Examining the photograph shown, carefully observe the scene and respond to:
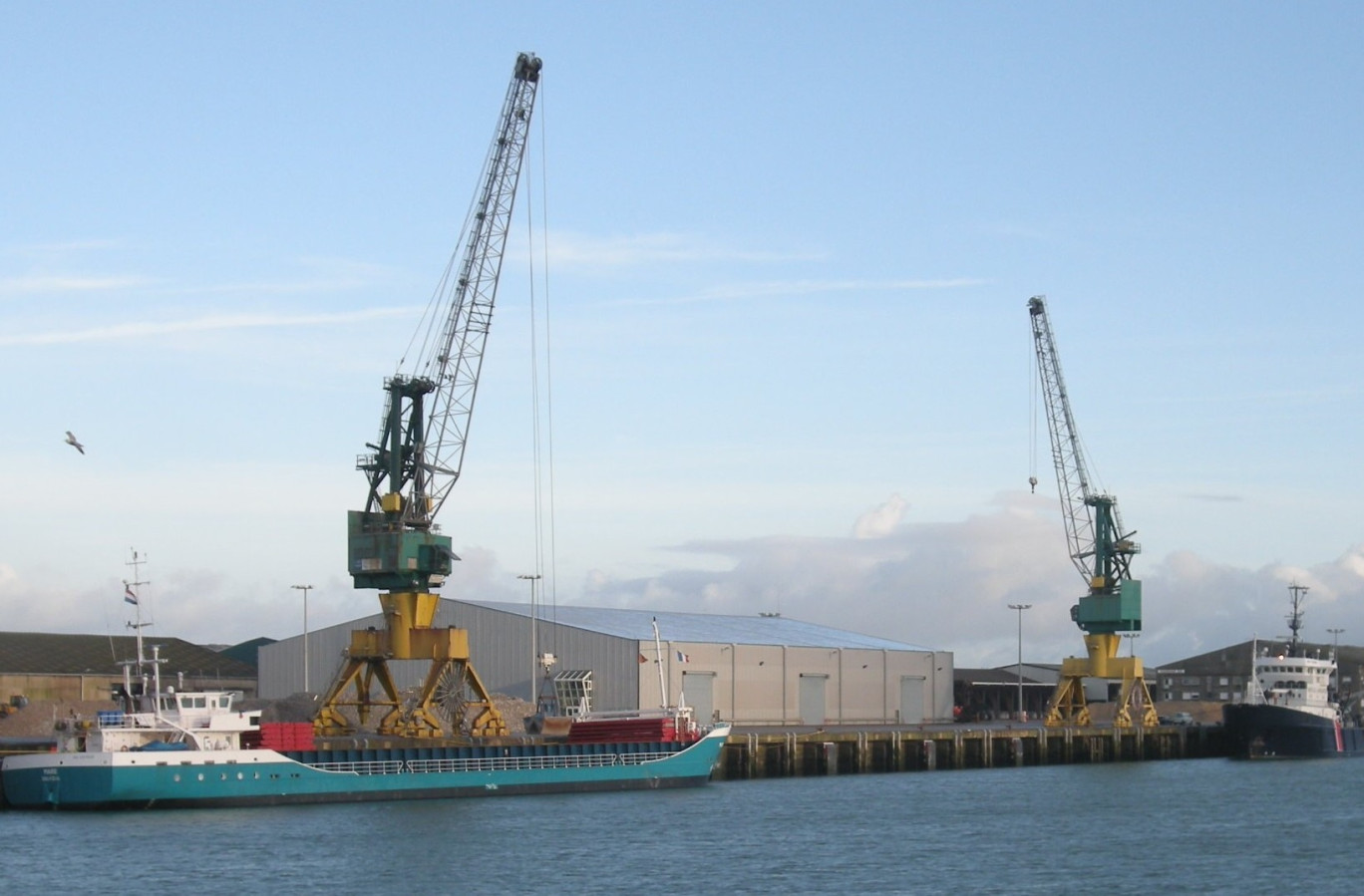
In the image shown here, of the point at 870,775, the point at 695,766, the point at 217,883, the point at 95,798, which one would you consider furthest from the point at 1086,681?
the point at 217,883

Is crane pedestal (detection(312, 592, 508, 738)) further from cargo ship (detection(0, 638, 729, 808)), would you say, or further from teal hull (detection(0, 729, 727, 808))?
teal hull (detection(0, 729, 727, 808))

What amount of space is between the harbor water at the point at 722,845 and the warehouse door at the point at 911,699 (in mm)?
46297

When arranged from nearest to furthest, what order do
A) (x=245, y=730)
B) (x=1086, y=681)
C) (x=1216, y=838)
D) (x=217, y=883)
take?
(x=217, y=883), (x=1216, y=838), (x=245, y=730), (x=1086, y=681)

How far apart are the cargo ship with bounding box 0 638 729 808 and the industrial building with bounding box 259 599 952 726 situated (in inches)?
1149

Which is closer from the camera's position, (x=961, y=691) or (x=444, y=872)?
(x=444, y=872)

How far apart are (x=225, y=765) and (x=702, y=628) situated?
56.7 m

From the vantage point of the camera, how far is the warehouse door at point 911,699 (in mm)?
122825

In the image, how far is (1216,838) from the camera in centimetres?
5866

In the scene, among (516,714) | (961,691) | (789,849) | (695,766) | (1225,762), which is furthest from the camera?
(961,691)

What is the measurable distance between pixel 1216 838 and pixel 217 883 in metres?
31.3

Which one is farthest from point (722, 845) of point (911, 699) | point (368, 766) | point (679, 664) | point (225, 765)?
point (911, 699)

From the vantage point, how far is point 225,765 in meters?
62.1

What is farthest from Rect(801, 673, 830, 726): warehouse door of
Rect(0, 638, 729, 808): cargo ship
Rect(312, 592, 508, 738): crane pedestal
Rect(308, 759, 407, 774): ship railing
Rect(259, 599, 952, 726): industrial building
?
Rect(308, 759, 407, 774): ship railing

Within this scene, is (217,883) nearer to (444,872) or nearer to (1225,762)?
(444,872)
